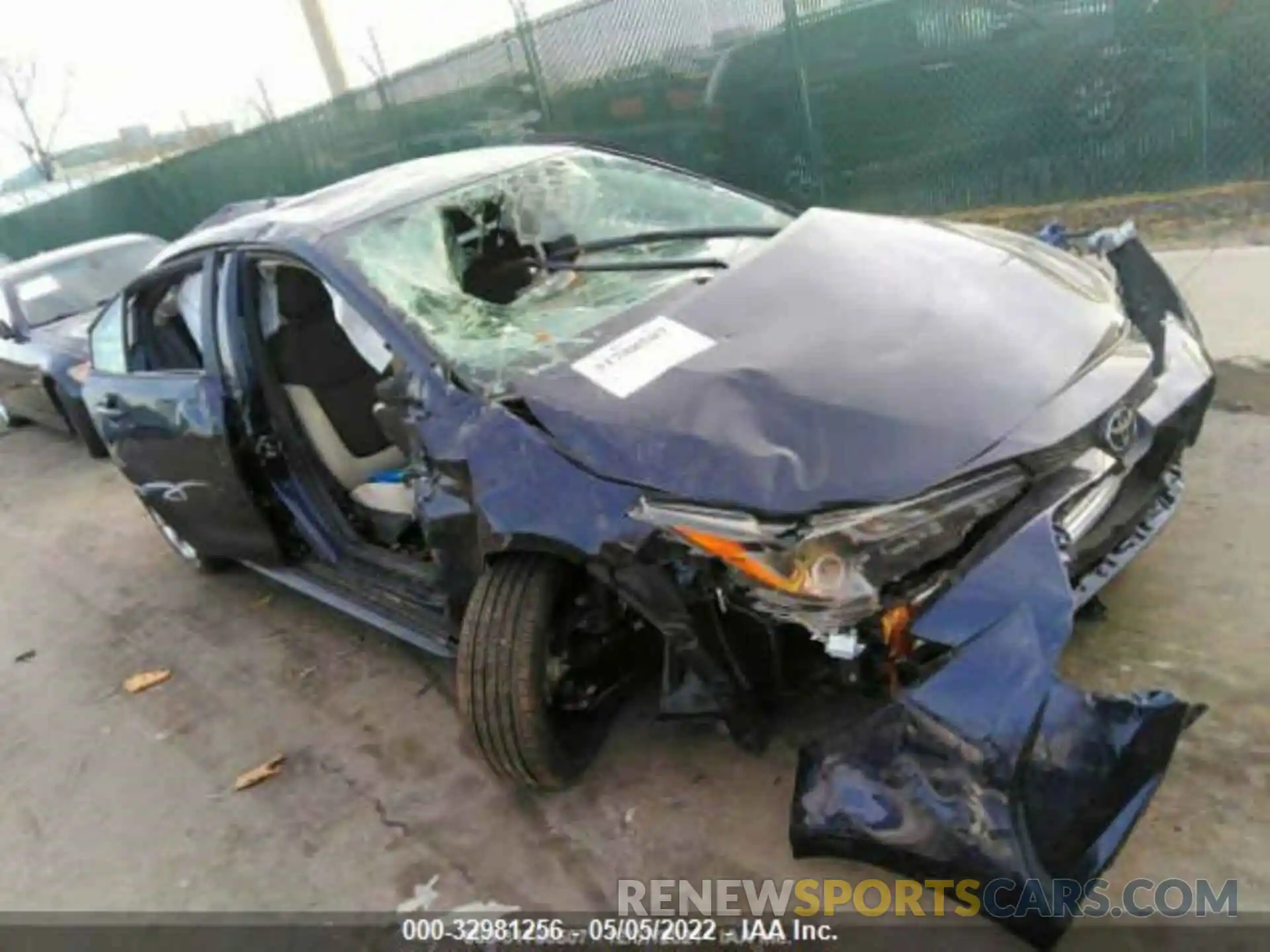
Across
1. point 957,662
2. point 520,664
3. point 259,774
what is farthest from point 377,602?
point 957,662

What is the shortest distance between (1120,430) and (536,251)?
1.86m

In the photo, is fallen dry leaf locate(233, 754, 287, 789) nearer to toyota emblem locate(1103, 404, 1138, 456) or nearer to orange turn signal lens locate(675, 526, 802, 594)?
orange turn signal lens locate(675, 526, 802, 594)

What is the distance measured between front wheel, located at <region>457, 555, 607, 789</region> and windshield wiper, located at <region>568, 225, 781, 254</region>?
1.21 m

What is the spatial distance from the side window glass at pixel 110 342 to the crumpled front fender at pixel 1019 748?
381 centimetres

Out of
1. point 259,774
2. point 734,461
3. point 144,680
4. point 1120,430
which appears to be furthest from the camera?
point 144,680

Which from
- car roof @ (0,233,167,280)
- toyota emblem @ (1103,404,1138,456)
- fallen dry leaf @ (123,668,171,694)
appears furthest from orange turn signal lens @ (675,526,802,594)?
car roof @ (0,233,167,280)

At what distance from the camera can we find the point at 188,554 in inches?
195

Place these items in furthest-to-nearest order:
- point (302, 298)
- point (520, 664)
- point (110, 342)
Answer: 1. point (110, 342)
2. point (302, 298)
3. point (520, 664)

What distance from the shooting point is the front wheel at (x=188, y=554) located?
484 cm

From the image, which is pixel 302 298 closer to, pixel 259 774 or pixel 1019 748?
pixel 259 774

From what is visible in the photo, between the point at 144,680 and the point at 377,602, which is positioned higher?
the point at 377,602

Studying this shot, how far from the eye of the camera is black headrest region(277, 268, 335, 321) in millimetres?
3648

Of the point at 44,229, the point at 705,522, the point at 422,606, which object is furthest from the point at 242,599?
the point at 44,229

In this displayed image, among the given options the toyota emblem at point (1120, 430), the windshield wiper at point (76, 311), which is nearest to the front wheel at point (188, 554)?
the windshield wiper at point (76, 311)
